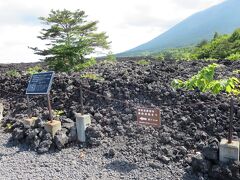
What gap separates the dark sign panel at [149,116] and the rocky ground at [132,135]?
45 centimetres

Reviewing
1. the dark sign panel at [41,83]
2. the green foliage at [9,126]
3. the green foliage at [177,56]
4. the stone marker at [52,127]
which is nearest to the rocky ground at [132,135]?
the green foliage at [9,126]

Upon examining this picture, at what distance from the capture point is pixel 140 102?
23.2 feet

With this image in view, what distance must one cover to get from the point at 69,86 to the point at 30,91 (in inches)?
57.9

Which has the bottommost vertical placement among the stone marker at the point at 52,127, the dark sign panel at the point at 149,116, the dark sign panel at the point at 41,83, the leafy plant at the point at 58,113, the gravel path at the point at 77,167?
the gravel path at the point at 77,167

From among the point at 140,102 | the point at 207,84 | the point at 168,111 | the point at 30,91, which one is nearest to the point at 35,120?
the point at 30,91

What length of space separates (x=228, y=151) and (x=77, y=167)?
8.01 feet

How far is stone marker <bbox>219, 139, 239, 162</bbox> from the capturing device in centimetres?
463

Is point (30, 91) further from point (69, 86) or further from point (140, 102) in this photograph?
point (140, 102)

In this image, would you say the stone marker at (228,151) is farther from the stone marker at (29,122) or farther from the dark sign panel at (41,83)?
the stone marker at (29,122)

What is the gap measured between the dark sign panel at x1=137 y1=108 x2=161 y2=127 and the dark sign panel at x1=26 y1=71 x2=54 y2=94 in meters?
2.09

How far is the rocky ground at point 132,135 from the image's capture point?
202 inches

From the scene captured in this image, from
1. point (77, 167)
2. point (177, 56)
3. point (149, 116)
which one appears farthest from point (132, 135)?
point (177, 56)

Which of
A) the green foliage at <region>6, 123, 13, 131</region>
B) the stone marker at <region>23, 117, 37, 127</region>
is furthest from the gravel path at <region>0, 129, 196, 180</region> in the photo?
the green foliage at <region>6, 123, 13, 131</region>

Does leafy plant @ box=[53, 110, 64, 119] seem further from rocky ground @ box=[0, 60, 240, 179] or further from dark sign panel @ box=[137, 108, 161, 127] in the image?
dark sign panel @ box=[137, 108, 161, 127]
